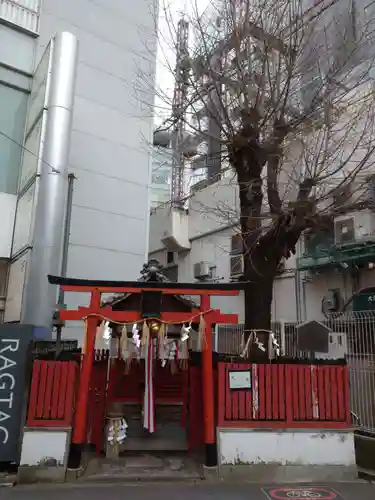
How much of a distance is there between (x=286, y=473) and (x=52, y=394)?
4.38m

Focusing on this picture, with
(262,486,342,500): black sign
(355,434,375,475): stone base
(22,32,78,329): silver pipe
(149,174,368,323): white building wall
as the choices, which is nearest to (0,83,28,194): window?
(22,32,78,329): silver pipe

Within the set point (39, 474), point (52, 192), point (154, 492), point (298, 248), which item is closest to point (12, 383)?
point (39, 474)

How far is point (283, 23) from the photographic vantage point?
994 cm

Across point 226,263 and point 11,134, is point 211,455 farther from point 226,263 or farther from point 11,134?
point 226,263

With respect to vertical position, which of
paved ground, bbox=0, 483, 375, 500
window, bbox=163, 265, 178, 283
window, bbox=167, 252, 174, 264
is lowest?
paved ground, bbox=0, 483, 375, 500

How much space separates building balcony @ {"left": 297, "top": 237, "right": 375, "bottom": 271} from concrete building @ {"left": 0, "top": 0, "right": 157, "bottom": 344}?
246 inches

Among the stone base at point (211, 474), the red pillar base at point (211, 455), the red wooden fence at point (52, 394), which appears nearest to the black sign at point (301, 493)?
the stone base at point (211, 474)

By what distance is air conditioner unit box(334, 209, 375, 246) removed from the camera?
45.9 ft

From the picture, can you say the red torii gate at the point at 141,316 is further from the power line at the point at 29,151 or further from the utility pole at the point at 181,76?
the power line at the point at 29,151

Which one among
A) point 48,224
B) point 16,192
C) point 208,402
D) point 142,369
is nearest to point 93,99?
point 16,192

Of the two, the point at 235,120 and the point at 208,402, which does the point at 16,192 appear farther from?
the point at 208,402

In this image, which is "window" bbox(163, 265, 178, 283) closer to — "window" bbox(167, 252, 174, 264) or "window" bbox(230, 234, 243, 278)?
"window" bbox(167, 252, 174, 264)

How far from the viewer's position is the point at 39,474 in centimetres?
706

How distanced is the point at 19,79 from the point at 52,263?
6.90 m
